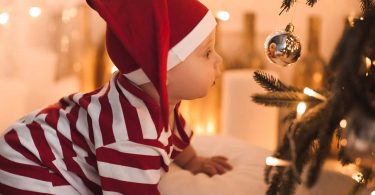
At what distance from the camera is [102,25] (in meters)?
1.83

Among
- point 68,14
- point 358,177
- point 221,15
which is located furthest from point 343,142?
point 68,14

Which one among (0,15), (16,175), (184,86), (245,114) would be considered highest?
(0,15)

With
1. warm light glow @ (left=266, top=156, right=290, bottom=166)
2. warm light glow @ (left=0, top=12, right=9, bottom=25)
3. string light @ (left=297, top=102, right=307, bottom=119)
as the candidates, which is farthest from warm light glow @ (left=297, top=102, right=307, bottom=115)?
warm light glow @ (left=0, top=12, right=9, bottom=25)

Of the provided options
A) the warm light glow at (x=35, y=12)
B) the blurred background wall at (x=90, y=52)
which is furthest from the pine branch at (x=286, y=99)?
the warm light glow at (x=35, y=12)

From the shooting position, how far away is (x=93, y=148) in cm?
86

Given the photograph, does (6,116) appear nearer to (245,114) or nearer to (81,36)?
(81,36)

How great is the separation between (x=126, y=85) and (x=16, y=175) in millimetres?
242

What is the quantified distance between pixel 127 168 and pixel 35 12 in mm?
884

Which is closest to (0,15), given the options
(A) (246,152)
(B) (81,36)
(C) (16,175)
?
(B) (81,36)

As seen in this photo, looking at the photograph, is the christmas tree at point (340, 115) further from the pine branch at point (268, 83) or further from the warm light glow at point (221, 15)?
the warm light glow at point (221, 15)

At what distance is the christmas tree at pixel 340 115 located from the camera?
572 millimetres

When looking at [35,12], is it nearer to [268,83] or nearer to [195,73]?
[195,73]

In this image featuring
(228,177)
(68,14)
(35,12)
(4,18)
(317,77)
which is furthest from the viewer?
(317,77)

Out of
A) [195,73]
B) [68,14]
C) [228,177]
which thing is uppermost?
[68,14]
